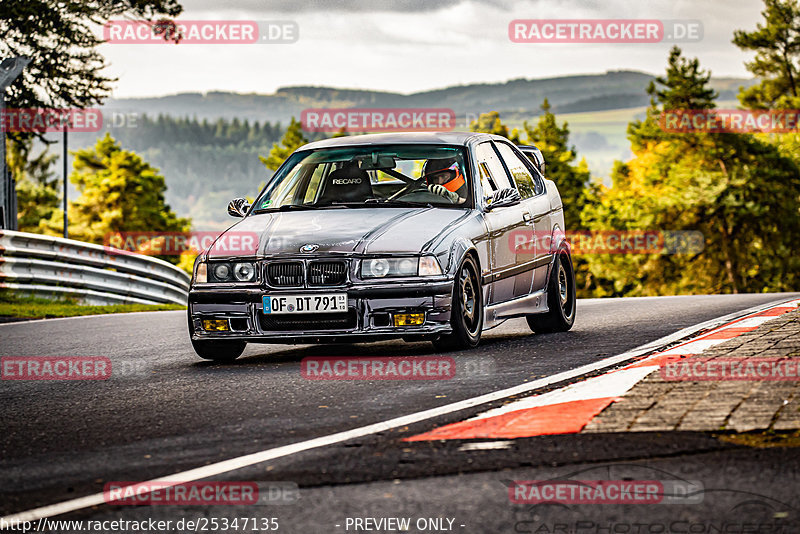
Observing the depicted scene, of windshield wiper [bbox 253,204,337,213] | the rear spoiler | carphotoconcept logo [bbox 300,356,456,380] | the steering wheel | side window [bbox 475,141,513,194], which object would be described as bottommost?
carphotoconcept logo [bbox 300,356,456,380]

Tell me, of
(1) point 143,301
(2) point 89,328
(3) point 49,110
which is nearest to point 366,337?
(2) point 89,328

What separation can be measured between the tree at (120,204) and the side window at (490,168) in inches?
2776

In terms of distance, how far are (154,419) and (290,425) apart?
34.8 inches

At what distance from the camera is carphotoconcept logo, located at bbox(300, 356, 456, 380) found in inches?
307

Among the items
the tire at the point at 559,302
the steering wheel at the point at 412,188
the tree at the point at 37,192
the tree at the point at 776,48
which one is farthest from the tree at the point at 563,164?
the steering wheel at the point at 412,188

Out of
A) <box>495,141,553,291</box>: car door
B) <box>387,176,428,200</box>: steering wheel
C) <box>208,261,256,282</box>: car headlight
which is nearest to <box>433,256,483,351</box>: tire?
<box>387,176,428,200</box>: steering wheel

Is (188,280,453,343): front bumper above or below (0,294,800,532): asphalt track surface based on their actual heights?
above

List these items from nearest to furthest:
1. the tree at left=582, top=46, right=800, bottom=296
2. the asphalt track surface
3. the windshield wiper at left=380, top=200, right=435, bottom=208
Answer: the asphalt track surface, the windshield wiper at left=380, top=200, right=435, bottom=208, the tree at left=582, top=46, right=800, bottom=296

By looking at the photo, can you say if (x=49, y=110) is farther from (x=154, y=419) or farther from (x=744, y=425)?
(x=744, y=425)

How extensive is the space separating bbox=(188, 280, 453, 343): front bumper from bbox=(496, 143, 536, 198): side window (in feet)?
7.89

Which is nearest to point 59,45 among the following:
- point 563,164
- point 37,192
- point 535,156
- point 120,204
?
point 535,156

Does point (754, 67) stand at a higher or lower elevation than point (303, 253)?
higher

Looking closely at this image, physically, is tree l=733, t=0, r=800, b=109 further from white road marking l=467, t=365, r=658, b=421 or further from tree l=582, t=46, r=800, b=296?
white road marking l=467, t=365, r=658, b=421

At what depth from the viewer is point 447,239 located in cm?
875
